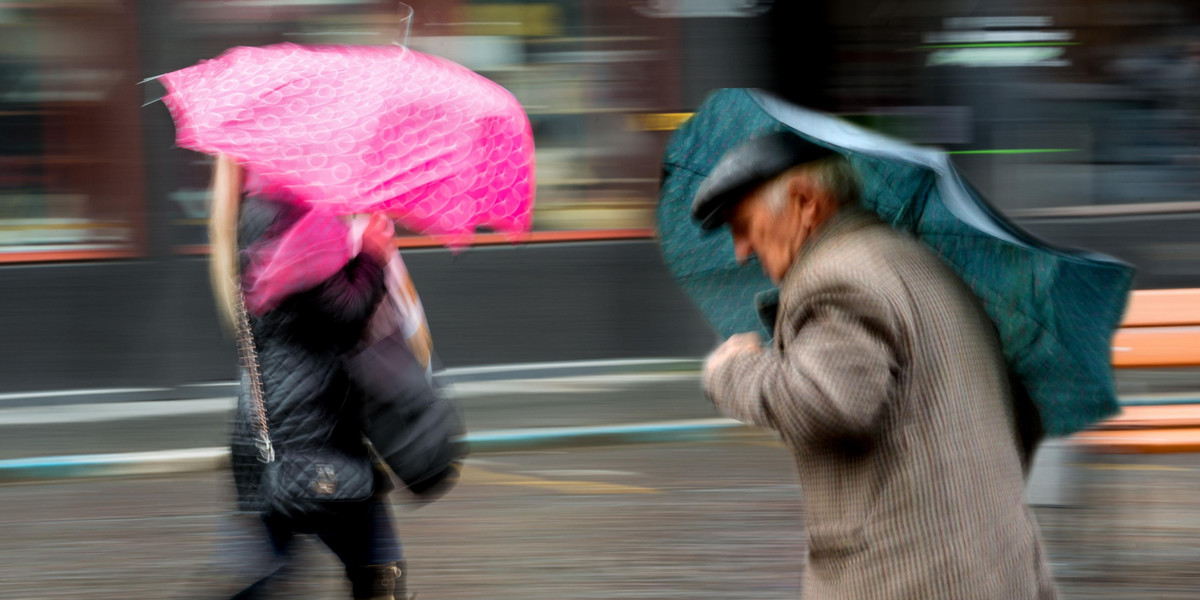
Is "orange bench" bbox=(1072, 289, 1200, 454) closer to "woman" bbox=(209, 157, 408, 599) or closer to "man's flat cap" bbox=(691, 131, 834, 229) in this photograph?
"woman" bbox=(209, 157, 408, 599)

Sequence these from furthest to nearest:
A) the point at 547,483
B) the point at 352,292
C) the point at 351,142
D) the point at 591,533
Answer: the point at 547,483 → the point at 591,533 → the point at 352,292 → the point at 351,142

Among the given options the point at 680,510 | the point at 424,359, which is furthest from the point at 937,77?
the point at 424,359

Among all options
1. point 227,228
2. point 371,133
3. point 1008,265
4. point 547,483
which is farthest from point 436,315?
point 1008,265

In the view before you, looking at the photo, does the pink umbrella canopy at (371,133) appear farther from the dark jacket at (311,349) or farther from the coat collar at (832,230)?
the coat collar at (832,230)

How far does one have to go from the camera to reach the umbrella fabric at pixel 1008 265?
199cm

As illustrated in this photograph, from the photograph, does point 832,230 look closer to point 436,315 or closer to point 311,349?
point 311,349

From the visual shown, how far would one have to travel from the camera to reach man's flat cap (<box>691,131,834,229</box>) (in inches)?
80.6

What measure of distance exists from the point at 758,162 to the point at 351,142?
1.02m

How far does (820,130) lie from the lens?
78.7 inches

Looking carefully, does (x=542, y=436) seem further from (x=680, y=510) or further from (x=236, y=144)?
(x=236, y=144)

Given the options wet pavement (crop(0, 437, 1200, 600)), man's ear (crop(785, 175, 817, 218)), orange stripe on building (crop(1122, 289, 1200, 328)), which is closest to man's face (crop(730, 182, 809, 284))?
man's ear (crop(785, 175, 817, 218))

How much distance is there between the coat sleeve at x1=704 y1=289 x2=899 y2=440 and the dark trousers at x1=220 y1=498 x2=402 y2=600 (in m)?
1.40

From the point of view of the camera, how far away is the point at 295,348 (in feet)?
9.93

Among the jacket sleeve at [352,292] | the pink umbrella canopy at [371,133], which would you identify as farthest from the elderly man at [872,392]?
the jacket sleeve at [352,292]
